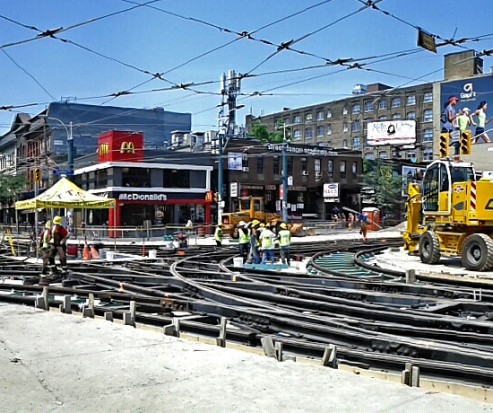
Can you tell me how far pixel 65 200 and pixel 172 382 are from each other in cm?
2007

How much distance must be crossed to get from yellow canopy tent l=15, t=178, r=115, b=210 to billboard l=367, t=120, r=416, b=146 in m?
57.6

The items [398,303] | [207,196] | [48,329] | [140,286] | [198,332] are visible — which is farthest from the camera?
[207,196]

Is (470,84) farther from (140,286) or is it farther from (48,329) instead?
(48,329)

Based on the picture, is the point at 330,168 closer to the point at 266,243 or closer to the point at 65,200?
the point at 65,200

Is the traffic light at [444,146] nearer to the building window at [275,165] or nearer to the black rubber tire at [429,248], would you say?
the black rubber tire at [429,248]

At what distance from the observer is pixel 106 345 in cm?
894

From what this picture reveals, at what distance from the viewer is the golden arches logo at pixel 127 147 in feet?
166

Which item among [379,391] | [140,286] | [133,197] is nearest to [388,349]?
[379,391]

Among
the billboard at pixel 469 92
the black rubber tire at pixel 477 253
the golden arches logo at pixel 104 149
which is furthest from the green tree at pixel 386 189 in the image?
the black rubber tire at pixel 477 253

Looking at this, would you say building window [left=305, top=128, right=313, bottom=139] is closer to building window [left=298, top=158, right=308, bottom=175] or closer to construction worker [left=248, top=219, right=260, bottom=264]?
building window [left=298, top=158, right=308, bottom=175]

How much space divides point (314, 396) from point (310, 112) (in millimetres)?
98918

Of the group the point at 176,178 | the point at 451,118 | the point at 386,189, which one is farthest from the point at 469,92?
the point at 176,178

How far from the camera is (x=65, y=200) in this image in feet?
84.6

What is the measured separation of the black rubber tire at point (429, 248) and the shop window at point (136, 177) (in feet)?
108
